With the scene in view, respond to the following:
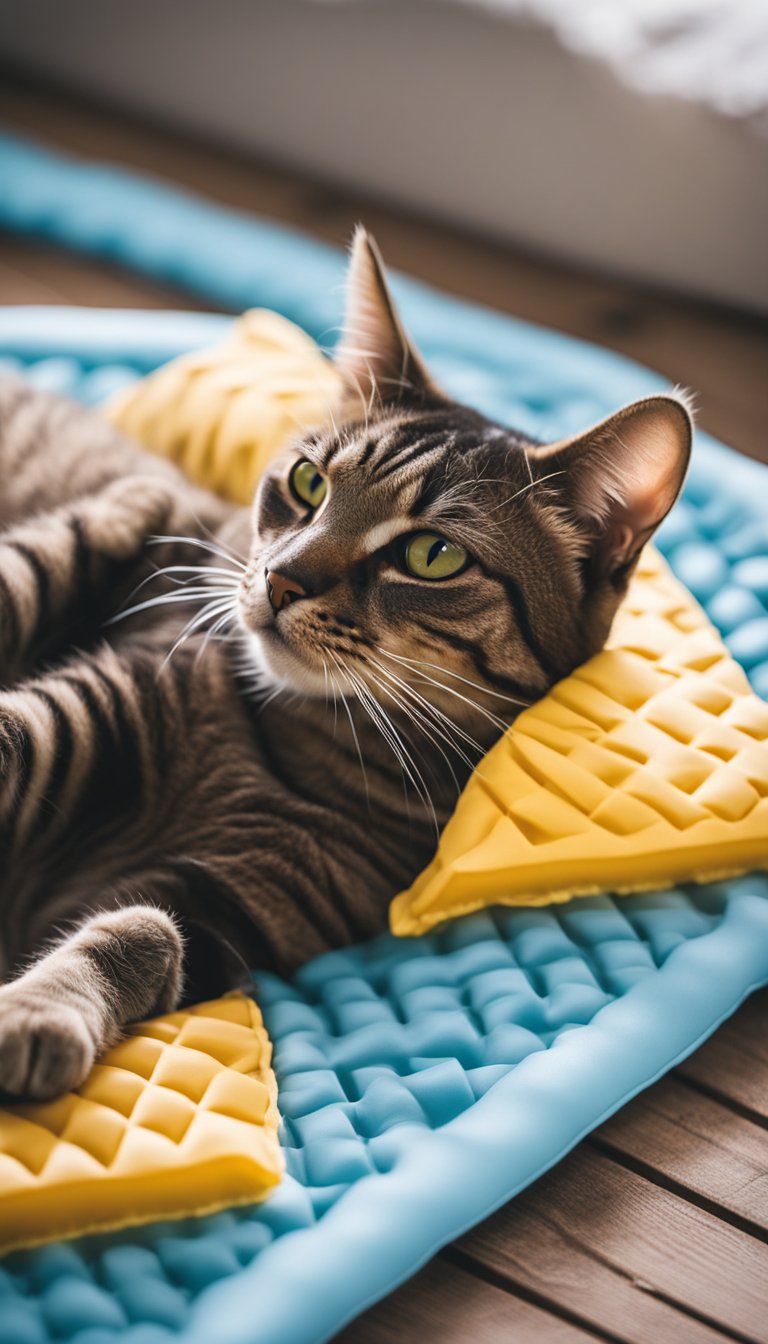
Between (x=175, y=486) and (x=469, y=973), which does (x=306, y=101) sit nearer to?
(x=175, y=486)

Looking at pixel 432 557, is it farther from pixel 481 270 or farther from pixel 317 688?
pixel 481 270

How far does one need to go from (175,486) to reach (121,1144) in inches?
36.7

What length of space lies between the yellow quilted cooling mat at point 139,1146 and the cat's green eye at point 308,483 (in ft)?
2.04

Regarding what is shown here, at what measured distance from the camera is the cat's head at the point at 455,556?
1.31m

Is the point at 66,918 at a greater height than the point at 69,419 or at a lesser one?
lesser

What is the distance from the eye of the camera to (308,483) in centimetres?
146

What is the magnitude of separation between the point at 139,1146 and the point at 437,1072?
286 millimetres

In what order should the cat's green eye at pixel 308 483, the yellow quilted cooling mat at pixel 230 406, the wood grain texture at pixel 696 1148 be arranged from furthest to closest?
the yellow quilted cooling mat at pixel 230 406 → the cat's green eye at pixel 308 483 → the wood grain texture at pixel 696 1148

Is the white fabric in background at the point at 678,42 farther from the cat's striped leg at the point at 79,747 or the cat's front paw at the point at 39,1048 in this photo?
the cat's front paw at the point at 39,1048

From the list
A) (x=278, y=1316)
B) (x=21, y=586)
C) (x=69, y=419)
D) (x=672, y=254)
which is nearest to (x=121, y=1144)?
(x=278, y=1316)

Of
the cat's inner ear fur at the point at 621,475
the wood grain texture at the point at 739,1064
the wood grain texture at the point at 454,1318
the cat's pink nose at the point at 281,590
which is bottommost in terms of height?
the wood grain texture at the point at 454,1318

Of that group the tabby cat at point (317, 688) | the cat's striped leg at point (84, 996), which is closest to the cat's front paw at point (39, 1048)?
the cat's striped leg at point (84, 996)

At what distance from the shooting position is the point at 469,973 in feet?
4.24

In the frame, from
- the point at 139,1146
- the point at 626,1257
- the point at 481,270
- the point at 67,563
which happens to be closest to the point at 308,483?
the point at 67,563
